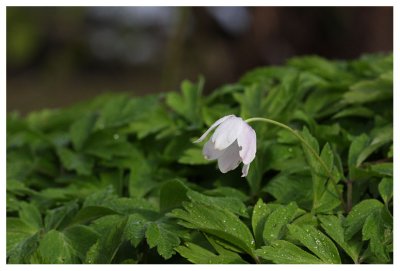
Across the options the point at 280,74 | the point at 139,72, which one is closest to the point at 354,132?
the point at 280,74

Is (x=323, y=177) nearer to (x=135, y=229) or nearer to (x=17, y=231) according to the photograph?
(x=135, y=229)

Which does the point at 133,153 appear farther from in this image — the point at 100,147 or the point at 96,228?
the point at 96,228

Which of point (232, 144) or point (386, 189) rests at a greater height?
point (232, 144)

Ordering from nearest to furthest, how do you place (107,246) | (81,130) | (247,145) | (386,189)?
(247,145) → (107,246) → (386,189) → (81,130)

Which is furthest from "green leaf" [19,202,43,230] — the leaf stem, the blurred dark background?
the blurred dark background

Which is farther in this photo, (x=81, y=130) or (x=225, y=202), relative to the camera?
(x=81, y=130)

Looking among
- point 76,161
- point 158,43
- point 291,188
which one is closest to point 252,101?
point 291,188
